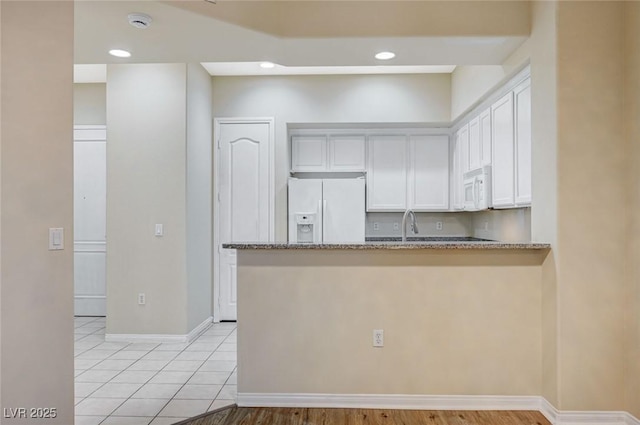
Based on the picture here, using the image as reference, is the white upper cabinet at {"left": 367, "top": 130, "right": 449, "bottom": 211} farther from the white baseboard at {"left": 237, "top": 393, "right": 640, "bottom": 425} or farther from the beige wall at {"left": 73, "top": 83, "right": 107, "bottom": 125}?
the beige wall at {"left": 73, "top": 83, "right": 107, "bottom": 125}

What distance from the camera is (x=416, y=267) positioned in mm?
2674

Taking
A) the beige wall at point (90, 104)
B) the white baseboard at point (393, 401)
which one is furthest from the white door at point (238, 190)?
the white baseboard at point (393, 401)

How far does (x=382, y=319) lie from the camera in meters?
2.68

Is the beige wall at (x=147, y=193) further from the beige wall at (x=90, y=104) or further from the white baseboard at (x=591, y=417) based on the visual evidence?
the white baseboard at (x=591, y=417)

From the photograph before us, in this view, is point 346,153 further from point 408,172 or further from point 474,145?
point 474,145

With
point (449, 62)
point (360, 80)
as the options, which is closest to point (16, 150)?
point (449, 62)

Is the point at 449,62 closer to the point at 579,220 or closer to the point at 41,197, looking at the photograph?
the point at 579,220

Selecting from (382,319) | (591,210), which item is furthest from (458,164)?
(382,319)

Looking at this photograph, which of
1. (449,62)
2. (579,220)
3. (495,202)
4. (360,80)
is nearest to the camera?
(579,220)

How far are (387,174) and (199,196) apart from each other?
2.24 metres

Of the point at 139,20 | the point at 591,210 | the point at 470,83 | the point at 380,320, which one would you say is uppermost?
the point at 470,83

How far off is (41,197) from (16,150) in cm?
24

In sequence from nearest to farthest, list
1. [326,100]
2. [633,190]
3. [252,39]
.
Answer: [633,190], [252,39], [326,100]

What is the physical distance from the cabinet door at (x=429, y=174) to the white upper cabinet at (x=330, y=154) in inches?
26.0
